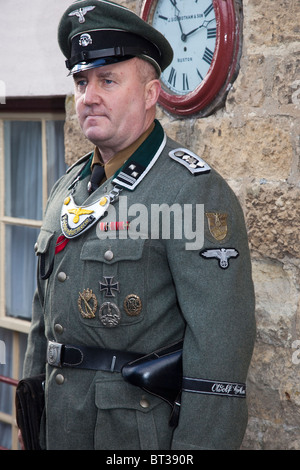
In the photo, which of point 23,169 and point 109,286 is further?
point 23,169

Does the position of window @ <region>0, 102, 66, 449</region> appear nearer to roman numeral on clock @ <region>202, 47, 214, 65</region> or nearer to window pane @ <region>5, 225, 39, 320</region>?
window pane @ <region>5, 225, 39, 320</region>

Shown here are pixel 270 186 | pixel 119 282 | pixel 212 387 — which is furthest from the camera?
pixel 270 186

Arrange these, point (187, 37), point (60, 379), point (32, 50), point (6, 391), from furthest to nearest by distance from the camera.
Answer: point (6, 391) → point (32, 50) → point (187, 37) → point (60, 379)

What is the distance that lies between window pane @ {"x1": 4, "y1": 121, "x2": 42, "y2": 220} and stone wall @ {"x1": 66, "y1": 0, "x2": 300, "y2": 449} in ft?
4.79

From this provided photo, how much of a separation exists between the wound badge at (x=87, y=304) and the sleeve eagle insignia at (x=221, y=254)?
13.5 inches

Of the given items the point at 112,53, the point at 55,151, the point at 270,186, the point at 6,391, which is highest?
the point at 112,53

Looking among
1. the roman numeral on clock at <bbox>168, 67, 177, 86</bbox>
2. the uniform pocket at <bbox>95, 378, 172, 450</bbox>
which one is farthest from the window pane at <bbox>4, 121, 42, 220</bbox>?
the uniform pocket at <bbox>95, 378, 172, 450</bbox>

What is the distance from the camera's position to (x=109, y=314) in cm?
199

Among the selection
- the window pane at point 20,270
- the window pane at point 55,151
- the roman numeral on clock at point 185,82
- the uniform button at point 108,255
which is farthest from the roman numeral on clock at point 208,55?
the window pane at point 20,270

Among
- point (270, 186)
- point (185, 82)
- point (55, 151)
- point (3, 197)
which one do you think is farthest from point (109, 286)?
point (3, 197)

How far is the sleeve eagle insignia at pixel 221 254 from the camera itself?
1.93m

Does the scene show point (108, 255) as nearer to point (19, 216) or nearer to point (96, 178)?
point (96, 178)

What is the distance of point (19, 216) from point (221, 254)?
7.13 ft
